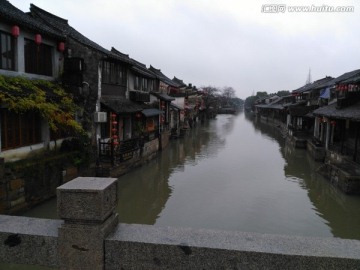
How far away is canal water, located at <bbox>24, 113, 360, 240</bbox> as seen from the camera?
10.3 meters

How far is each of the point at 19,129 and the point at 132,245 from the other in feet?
33.2

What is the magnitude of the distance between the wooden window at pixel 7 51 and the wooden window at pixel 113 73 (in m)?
5.33

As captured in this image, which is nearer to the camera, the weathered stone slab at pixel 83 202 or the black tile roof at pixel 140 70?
the weathered stone slab at pixel 83 202

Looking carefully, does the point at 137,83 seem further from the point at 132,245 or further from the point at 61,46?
the point at 132,245

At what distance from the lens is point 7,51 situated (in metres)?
11.3

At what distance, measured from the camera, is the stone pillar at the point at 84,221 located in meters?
2.81

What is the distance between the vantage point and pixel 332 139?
22297mm

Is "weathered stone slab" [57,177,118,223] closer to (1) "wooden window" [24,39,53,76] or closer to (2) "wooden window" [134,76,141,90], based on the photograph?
(1) "wooden window" [24,39,53,76]

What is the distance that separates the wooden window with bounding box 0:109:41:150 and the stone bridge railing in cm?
855

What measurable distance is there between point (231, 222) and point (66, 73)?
1018 cm

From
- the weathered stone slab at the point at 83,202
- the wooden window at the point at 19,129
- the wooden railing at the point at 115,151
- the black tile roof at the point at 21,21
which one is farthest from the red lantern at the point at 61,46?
the weathered stone slab at the point at 83,202

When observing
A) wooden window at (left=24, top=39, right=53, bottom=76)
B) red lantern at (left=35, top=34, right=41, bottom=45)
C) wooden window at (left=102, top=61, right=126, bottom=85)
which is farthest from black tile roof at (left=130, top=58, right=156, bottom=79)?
red lantern at (left=35, top=34, right=41, bottom=45)

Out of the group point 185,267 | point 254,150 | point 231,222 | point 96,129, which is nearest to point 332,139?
point 254,150

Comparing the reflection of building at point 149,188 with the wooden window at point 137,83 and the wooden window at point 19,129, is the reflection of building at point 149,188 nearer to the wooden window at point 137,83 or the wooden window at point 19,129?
the wooden window at point 19,129
